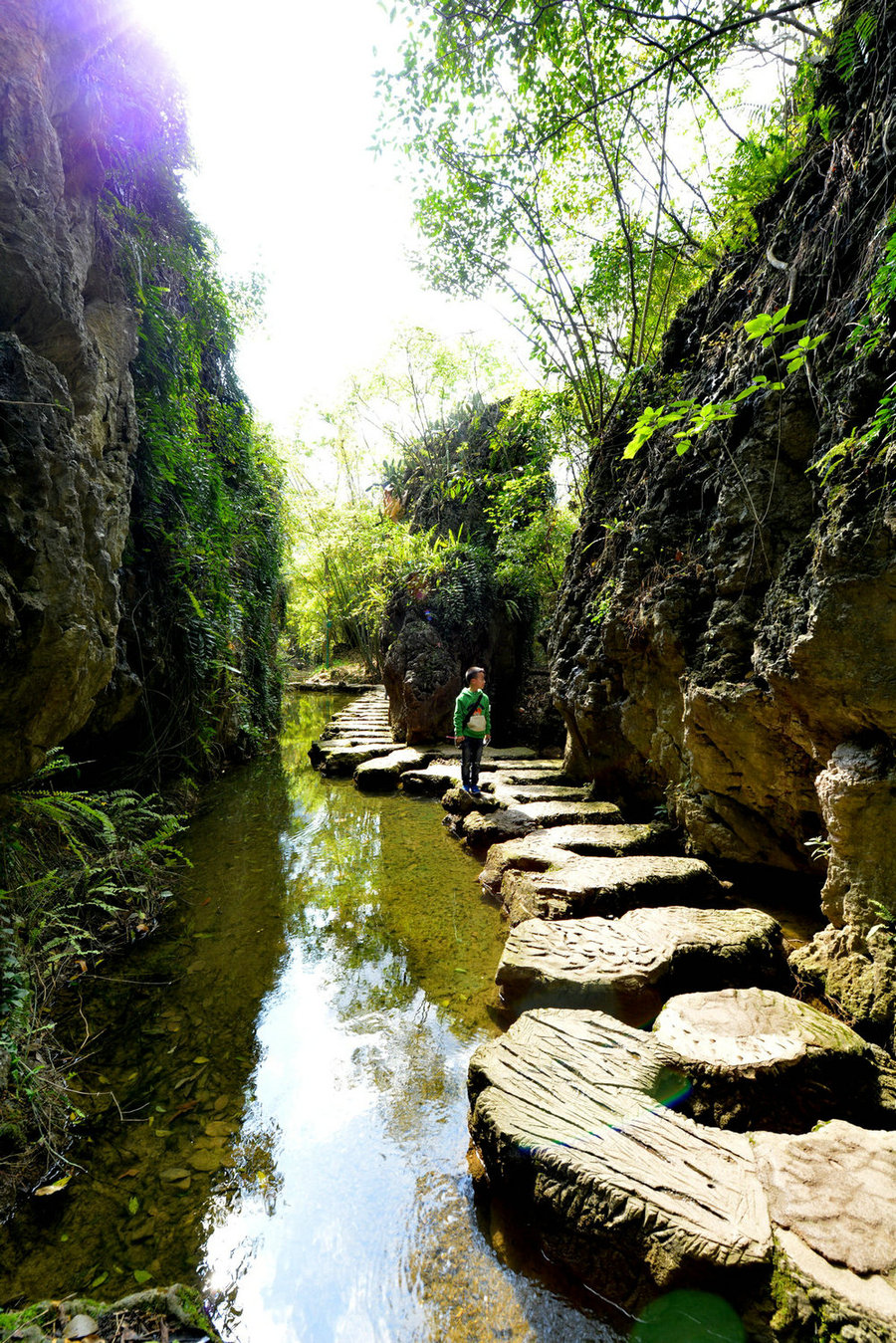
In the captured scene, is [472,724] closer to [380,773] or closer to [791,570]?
[380,773]

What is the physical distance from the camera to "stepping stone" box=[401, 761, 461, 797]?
727 cm

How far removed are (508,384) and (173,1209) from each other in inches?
575

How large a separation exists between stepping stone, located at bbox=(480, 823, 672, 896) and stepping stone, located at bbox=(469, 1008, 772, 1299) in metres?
1.93

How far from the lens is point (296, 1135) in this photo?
2.35m

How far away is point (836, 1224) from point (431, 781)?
5.99 m

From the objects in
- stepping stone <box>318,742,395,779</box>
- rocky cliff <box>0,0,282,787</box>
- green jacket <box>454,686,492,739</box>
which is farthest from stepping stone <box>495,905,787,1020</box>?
stepping stone <box>318,742,395,779</box>

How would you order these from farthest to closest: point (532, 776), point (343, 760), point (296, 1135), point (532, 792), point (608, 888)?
point (343, 760)
point (532, 776)
point (532, 792)
point (608, 888)
point (296, 1135)

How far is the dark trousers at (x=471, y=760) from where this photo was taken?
6.23m

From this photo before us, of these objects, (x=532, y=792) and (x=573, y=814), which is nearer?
(x=573, y=814)

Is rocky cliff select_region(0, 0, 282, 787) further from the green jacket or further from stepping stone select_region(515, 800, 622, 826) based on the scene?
stepping stone select_region(515, 800, 622, 826)

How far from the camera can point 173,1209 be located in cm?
201

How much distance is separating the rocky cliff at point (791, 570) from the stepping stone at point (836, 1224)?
0.96 m

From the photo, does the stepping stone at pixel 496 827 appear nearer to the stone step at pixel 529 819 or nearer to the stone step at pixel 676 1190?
the stone step at pixel 529 819

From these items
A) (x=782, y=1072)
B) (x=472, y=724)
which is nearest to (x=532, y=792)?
(x=472, y=724)
